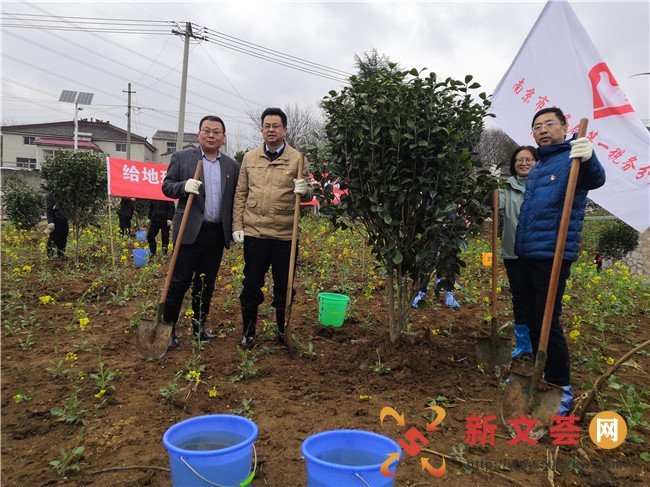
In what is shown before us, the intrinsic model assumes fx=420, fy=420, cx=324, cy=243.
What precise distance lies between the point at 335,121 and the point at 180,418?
2426mm

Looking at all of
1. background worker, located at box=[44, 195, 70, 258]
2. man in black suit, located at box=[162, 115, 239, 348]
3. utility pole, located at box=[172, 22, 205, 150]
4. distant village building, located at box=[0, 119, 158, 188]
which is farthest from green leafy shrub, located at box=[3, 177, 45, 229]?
distant village building, located at box=[0, 119, 158, 188]

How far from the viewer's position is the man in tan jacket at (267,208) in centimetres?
367

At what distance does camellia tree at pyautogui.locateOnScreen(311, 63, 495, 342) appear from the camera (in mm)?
3023

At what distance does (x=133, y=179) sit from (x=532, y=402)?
24.3 feet

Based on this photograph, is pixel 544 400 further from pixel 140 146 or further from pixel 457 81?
pixel 140 146

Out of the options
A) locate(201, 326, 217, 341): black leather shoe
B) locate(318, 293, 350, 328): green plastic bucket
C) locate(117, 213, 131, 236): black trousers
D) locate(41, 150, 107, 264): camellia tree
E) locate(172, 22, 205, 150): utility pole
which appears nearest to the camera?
locate(201, 326, 217, 341): black leather shoe

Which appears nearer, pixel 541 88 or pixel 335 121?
pixel 335 121

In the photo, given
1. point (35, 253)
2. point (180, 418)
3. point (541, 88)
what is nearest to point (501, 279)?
point (541, 88)

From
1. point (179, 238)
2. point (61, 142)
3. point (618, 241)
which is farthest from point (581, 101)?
point (61, 142)

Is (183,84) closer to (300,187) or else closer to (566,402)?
(300,187)

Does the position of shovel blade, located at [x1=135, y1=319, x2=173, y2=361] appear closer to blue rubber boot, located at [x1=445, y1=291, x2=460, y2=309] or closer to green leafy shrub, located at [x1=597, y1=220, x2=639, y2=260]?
blue rubber boot, located at [x1=445, y1=291, x2=460, y2=309]

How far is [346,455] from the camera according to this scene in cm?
188

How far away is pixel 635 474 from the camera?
2.23 m

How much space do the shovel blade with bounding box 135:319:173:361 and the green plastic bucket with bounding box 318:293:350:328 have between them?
1495 mm
